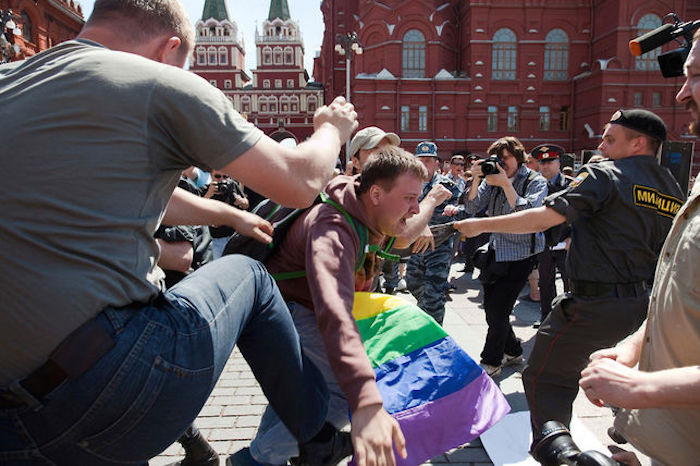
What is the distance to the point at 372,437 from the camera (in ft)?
4.73

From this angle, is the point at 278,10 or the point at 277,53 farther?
the point at 278,10

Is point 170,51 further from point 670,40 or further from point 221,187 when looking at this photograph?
point 221,187

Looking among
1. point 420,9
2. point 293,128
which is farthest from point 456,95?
point 293,128

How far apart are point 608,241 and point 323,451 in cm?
202

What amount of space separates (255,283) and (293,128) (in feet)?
222

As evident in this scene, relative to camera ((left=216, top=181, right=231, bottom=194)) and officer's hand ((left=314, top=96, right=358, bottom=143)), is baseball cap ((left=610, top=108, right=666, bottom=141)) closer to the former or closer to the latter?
officer's hand ((left=314, top=96, right=358, bottom=143))

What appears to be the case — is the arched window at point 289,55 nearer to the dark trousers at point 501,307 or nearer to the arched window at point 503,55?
the arched window at point 503,55

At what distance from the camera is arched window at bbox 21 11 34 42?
94.7 ft

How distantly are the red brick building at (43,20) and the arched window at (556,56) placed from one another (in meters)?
34.7

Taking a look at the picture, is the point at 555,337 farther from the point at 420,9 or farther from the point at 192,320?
the point at 420,9

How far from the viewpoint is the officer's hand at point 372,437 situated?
1.43m

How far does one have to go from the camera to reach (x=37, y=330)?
3.71 ft

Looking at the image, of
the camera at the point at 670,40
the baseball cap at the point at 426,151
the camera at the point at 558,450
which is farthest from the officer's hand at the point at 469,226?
the baseball cap at the point at 426,151

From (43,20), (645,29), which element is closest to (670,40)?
(43,20)
